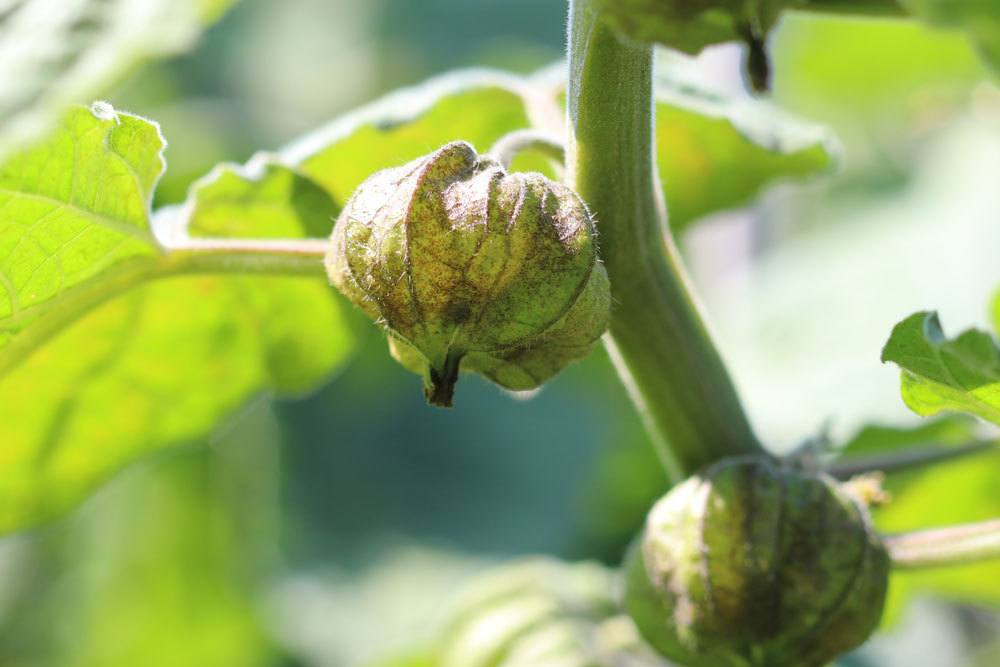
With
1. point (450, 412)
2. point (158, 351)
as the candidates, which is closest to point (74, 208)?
point (158, 351)

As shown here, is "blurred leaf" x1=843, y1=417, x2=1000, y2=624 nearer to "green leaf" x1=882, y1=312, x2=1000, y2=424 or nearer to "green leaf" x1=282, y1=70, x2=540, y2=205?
"green leaf" x1=282, y1=70, x2=540, y2=205

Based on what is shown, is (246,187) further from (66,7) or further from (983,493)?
(983,493)

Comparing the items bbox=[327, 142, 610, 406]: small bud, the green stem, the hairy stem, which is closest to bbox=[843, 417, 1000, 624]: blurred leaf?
the hairy stem

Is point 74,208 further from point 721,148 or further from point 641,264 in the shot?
point 721,148

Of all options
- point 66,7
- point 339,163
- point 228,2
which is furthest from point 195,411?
point 66,7

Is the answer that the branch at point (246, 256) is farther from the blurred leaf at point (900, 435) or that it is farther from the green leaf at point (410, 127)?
A: the blurred leaf at point (900, 435)
